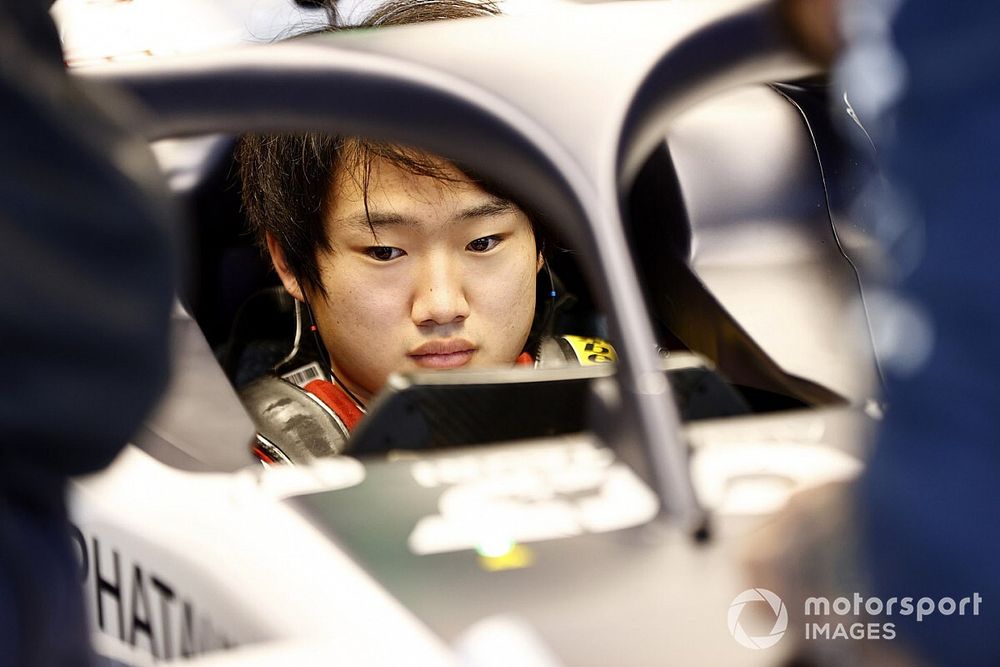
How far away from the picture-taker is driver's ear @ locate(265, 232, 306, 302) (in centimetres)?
85

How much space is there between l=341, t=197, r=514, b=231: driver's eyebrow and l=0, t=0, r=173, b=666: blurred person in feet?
1.12

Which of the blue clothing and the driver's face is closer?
the blue clothing

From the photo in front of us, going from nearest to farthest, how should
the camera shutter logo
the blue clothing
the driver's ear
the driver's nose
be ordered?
1. the blue clothing
2. the camera shutter logo
3. the driver's nose
4. the driver's ear

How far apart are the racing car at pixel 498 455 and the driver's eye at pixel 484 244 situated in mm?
203

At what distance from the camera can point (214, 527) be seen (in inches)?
18.2

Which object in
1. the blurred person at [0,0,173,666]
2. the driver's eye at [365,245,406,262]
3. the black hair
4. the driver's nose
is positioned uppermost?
the black hair

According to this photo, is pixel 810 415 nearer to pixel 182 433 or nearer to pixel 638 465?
pixel 638 465

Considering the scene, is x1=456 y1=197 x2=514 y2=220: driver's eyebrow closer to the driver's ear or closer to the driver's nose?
the driver's nose

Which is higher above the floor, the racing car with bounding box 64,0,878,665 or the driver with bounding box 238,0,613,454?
the driver with bounding box 238,0,613,454

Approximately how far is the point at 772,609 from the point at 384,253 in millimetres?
390

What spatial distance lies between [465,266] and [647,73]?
0.24m

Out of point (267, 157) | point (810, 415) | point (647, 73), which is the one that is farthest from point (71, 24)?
point (810, 415)

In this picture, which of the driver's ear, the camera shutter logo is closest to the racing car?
the camera shutter logo

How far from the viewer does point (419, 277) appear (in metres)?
0.71
